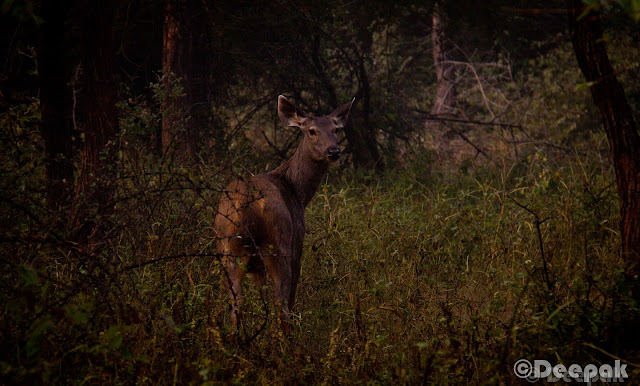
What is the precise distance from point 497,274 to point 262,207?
2317 mm

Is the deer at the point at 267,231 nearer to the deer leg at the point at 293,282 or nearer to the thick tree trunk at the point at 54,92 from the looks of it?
the deer leg at the point at 293,282

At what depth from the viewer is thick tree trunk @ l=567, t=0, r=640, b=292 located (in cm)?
516

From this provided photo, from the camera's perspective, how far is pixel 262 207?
18.6ft

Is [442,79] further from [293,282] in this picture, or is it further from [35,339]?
[35,339]

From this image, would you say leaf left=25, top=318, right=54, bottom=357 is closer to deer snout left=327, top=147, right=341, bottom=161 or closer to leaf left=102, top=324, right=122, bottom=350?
leaf left=102, top=324, right=122, bottom=350

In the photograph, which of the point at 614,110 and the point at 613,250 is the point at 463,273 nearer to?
the point at 613,250

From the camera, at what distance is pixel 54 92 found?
7191mm

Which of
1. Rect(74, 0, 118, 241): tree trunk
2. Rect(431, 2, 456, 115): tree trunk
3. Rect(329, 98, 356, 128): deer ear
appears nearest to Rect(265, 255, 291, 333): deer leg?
Rect(74, 0, 118, 241): tree trunk

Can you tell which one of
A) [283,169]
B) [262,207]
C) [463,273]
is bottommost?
[463,273]

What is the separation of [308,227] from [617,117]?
3826mm

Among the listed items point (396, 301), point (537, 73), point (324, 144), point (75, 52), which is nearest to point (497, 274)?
point (396, 301)

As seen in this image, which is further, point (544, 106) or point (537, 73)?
point (537, 73)

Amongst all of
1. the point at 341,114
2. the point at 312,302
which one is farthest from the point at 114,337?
the point at 341,114

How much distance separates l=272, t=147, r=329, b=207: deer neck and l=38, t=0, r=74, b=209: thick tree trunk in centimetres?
204
